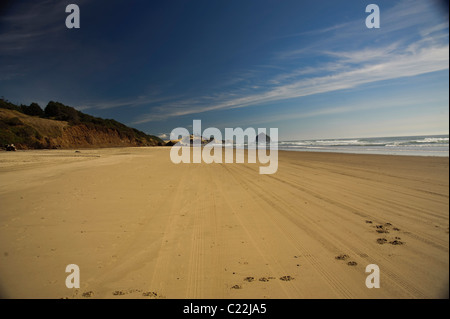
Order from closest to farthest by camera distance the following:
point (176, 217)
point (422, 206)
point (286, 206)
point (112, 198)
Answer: point (422, 206)
point (176, 217)
point (286, 206)
point (112, 198)

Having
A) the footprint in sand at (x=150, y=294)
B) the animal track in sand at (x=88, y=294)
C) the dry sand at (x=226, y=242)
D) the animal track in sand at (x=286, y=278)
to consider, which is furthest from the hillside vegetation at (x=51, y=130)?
the animal track in sand at (x=286, y=278)

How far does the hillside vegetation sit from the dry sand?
75.1 ft

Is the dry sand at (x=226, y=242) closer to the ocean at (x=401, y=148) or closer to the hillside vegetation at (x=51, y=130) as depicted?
the ocean at (x=401, y=148)

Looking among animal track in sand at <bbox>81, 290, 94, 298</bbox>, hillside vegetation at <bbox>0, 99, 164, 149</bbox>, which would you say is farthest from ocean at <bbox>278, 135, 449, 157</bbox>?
hillside vegetation at <bbox>0, 99, 164, 149</bbox>

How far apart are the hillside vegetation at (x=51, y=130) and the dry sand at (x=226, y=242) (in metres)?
22.9

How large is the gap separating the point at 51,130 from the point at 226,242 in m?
34.0

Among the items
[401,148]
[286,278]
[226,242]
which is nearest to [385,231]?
[286,278]

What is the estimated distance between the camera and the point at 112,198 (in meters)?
6.21

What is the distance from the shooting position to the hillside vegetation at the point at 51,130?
932 inches

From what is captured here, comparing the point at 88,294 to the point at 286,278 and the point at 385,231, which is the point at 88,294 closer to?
the point at 286,278

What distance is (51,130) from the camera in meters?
29.0
